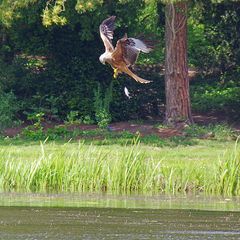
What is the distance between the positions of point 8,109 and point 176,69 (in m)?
4.26

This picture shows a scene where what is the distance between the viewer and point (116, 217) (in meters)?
14.5

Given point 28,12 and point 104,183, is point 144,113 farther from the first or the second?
point 104,183

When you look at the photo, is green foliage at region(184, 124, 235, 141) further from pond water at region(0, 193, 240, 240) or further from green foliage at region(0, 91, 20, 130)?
pond water at region(0, 193, 240, 240)

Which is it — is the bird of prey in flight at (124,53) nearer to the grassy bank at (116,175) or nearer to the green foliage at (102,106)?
the grassy bank at (116,175)

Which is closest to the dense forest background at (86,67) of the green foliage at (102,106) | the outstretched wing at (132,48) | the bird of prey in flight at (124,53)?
the green foliage at (102,106)

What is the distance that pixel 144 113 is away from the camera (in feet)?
89.9

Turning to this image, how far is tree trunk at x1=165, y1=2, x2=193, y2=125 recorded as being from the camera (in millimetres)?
25141

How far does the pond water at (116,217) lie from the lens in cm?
1309

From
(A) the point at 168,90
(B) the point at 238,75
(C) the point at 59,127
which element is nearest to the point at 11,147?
(C) the point at 59,127

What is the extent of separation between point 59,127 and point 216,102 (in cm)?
551

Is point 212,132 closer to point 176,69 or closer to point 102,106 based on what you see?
point 176,69

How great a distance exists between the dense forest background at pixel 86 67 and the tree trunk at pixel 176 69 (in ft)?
2.25

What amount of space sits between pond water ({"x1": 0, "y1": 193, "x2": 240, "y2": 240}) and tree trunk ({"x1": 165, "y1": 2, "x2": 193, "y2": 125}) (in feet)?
28.8

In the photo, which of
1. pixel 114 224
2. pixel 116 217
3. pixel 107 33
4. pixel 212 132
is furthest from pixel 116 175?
pixel 212 132
